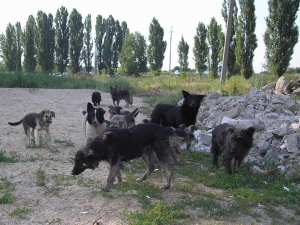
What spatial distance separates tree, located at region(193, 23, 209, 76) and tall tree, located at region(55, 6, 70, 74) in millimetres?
21270

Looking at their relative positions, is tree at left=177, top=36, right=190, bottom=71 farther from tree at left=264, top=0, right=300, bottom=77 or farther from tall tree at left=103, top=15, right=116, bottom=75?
tree at left=264, top=0, right=300, bottom=77

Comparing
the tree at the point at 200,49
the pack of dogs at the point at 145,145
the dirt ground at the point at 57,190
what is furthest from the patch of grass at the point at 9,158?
the tree at the point at 200,49

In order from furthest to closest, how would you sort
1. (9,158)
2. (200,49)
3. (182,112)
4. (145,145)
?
1. (200,49)
2. (182,112)
3. (9,158)
4. (145,145)

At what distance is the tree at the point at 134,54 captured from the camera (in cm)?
3912

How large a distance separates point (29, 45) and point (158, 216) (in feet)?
164

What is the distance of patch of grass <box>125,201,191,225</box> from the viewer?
4.08 metres

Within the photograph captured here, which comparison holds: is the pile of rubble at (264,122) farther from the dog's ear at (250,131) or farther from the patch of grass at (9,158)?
the patch of grass at (9,158)

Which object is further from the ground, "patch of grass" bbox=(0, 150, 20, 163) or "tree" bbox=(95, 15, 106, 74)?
"tree" bbox=(95, 15, 106, 74)

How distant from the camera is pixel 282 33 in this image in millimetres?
22500

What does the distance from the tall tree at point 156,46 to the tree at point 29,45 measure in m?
19.3

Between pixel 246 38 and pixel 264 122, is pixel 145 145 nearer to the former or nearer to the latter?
pixel 264 122

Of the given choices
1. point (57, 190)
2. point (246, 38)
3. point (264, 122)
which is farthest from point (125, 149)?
point (246, 38)

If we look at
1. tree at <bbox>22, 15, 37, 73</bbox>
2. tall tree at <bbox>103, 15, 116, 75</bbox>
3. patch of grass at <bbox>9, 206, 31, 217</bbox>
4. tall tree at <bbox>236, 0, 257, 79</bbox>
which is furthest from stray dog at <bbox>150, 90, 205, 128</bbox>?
tall tree at <bbox>103, 15, 116, 75</bbox>

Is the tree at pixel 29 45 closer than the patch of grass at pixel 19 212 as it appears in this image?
No
